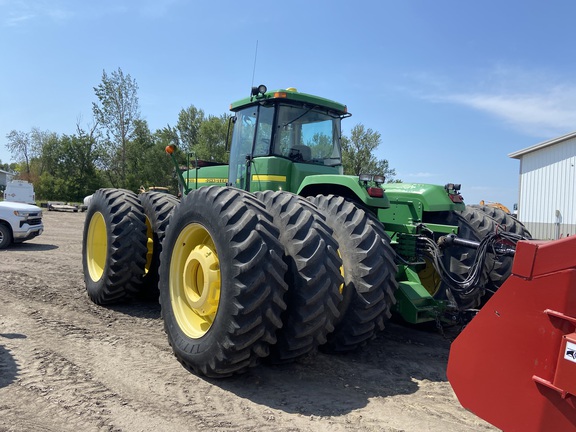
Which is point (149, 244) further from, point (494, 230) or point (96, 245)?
point (494, 230)

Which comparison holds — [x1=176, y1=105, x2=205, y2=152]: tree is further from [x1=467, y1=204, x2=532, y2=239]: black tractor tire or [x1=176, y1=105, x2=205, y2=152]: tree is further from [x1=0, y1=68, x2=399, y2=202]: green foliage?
[x1=467, y1=204, x2=532, y2=239]: black tractor tire

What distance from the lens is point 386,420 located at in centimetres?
295

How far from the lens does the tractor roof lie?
5.38m

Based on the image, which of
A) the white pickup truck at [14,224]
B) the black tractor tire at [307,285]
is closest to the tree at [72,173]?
the white pickup truck at [14,224]

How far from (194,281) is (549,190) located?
76.9 ft

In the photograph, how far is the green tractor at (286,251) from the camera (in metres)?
3.28

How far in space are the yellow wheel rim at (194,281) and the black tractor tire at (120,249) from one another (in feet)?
5.10

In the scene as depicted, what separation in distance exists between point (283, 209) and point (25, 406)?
89.6 inches

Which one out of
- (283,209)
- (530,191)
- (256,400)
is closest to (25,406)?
(256,400)

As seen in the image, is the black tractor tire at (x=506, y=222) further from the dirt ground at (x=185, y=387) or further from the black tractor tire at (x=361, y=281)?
the black tractor tire at (x=361, y=281)

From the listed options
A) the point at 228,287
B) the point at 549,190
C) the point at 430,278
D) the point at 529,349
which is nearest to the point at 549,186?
the point at 549,190

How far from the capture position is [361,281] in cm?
376

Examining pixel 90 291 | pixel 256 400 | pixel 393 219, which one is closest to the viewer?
pixel 256 400

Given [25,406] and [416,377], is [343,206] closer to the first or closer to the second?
[416,377]
